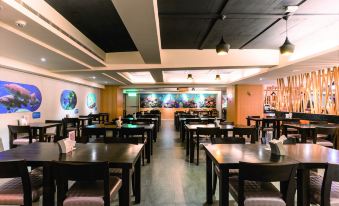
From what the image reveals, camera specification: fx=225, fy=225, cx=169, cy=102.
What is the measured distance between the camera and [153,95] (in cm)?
1827

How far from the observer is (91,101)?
1202 centimetres

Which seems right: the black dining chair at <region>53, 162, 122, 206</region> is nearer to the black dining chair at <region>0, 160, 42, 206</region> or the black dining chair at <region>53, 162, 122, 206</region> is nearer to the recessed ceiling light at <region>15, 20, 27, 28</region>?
the black dining chair at <region>0, 160, 42, 206</region>

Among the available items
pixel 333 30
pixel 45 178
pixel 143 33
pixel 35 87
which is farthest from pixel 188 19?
pixel 35 87

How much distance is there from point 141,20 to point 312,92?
7627mm

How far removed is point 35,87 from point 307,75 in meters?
9.54

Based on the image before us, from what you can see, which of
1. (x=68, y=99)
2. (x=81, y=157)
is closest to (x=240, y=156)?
(x=81, y=157)

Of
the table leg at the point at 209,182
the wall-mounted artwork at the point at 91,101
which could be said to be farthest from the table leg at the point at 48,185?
the wall-mounted artwork at the point at 91,101

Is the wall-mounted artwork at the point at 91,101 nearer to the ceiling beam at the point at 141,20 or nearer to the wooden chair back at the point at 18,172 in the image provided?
the ceiling beam at the point at 141,20

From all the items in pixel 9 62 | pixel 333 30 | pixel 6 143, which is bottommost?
pixel 6 143

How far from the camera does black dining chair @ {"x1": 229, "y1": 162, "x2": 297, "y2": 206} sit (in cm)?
182

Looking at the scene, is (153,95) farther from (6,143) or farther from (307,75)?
(6,143)

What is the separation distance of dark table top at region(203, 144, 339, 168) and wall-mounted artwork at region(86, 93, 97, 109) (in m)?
9.93

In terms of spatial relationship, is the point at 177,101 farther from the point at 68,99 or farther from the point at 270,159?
the point at 270,159

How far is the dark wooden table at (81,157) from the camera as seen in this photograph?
2116mm
